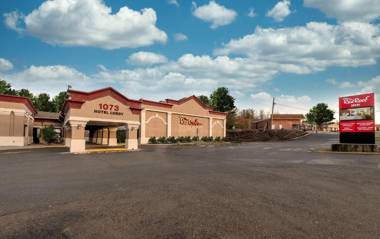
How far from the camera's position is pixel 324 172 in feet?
43.4

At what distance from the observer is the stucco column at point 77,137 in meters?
24.9

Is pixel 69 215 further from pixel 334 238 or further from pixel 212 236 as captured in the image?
pixel 334 238

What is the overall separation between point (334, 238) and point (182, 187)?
5.27m

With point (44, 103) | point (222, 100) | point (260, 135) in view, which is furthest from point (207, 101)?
point (44, 103)

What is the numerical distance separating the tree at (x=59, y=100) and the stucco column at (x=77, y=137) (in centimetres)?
5450

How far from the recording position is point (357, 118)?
90.5ft

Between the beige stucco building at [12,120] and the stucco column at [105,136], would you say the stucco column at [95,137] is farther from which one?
the beige stucco building at [12,120]

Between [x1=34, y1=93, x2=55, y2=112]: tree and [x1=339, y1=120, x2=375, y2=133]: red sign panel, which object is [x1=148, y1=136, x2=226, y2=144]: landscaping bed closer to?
[x1=339, y1=120, x2=375, y2=133]: red sign panel

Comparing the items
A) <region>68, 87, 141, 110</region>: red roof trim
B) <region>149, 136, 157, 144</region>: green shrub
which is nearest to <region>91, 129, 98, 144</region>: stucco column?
<region>149, 136, 157, 144</region>: green shrub

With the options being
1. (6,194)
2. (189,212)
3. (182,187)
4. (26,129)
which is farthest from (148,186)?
(26,129)

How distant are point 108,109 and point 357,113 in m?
25.2

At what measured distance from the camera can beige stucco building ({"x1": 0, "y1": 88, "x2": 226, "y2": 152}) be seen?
2552 centimetres

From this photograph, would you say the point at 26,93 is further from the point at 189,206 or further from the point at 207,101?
the point at 189,206

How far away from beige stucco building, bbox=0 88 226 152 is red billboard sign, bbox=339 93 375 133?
21824mm
